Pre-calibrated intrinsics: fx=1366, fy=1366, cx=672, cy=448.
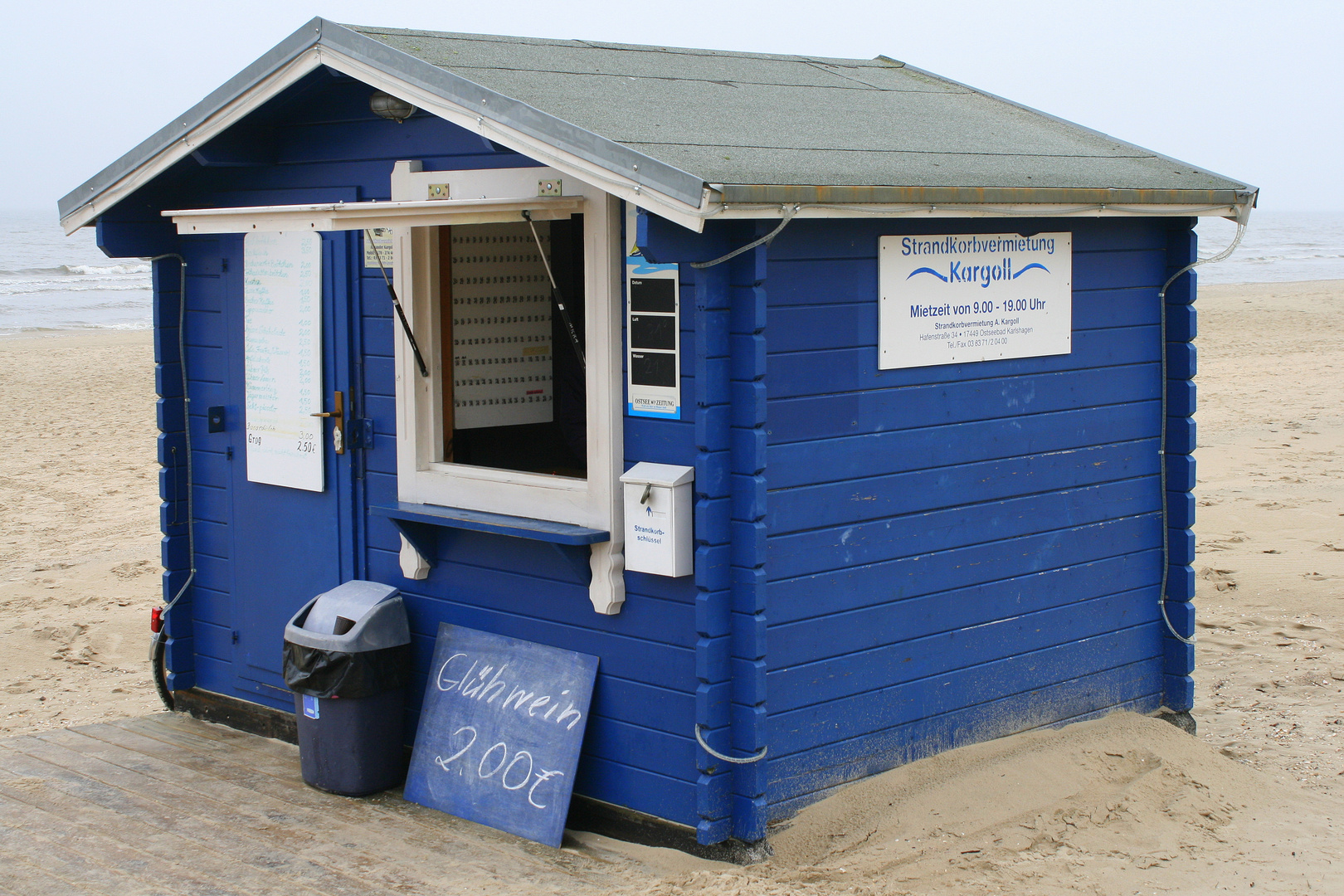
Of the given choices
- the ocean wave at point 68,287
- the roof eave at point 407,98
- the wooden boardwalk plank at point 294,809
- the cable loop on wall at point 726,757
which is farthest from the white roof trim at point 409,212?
the ocean wave at point 68,287

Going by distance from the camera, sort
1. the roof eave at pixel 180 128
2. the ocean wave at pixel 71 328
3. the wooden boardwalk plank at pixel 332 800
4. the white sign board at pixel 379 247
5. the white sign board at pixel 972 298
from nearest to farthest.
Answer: the wooden boardwalk plank at pixel 332 800 < the white sign board at pixel 972 298 < the roof eave at pixel 180 128 < the white sign board at pixel 379 247 < the ocean wave at pixel 71 328

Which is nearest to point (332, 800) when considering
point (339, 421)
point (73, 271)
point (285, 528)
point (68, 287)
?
point (285, 528)

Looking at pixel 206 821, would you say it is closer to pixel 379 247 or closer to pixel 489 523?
pixel 489 523

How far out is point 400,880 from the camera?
457 cm

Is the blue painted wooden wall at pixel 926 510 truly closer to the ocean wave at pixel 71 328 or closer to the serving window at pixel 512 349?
the serving window at pixel 512 349

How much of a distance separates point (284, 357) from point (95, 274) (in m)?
43.0

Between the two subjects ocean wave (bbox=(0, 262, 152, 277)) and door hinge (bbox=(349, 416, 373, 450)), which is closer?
door hinge (bbox=(349, 416, 373, 450))

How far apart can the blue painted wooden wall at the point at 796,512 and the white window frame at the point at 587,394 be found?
0.08m

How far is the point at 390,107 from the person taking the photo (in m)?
5.16

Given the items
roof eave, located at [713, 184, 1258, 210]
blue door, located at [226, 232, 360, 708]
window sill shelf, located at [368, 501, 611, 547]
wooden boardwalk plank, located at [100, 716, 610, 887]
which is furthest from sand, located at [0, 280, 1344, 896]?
roof eave, located at [713, 184, 1258, 210]

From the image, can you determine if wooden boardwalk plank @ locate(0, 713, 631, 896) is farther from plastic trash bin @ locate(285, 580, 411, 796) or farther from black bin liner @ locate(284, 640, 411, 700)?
black bin liner @ locate(284, 640, 411, 700)

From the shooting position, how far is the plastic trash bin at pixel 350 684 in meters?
5.31

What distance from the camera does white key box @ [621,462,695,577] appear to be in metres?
4.45

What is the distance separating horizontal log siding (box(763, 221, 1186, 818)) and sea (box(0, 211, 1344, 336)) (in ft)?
46.2
